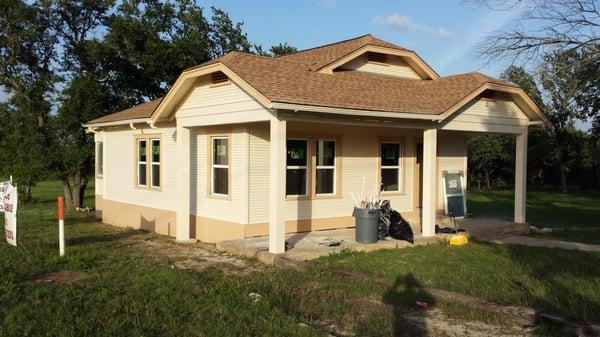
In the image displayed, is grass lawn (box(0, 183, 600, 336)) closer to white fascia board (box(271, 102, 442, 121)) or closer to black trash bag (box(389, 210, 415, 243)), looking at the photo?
black trash bag (box(389, 210, 415, 243))

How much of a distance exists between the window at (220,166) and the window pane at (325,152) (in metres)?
2.26

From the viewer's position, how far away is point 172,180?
50.1 ft

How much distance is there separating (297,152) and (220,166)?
6.29 ft

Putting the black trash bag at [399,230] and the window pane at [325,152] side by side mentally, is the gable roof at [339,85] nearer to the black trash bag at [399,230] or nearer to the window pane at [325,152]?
the window pane at [325,152]

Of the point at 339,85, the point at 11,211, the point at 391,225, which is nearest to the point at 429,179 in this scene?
the point at 391,225

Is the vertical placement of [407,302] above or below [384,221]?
below

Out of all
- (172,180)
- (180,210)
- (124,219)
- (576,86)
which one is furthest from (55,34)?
(576,86)

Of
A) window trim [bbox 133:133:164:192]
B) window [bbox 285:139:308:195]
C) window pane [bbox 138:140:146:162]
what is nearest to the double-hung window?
window [bbox 285:139:308:195]

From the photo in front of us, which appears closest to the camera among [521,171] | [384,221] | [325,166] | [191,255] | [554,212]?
[191,255]

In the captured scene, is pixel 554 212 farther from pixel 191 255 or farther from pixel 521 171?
pixel 191 255

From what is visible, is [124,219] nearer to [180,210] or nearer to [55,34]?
[180,210]

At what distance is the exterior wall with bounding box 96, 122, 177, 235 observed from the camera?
50.4ft

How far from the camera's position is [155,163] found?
632 inches

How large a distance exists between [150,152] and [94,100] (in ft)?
27.9
